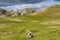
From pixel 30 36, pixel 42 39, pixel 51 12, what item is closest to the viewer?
pixel 42 39

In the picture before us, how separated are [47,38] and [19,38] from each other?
722 centimetres

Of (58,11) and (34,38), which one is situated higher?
(34,38)

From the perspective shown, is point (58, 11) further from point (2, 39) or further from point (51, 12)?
point (2, 39)

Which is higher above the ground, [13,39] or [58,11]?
[13,39]

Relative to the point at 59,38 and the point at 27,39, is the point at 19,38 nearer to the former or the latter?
the point at 27,39

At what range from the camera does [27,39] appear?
49844 mm

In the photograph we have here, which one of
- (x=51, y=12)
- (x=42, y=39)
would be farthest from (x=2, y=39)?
(x=51, y=12)

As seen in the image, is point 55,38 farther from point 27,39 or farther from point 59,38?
point 27,39

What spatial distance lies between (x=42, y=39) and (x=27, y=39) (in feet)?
12.9

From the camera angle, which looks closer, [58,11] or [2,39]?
[2,39]

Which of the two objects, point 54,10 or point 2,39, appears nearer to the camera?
point 2,39

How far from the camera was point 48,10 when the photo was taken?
174750 millimetres

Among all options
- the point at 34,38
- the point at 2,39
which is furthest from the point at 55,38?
the point at 2,39

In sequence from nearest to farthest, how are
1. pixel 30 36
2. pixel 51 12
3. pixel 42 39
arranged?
pixel 42 39
pixel 30 36
pixel 51 12
